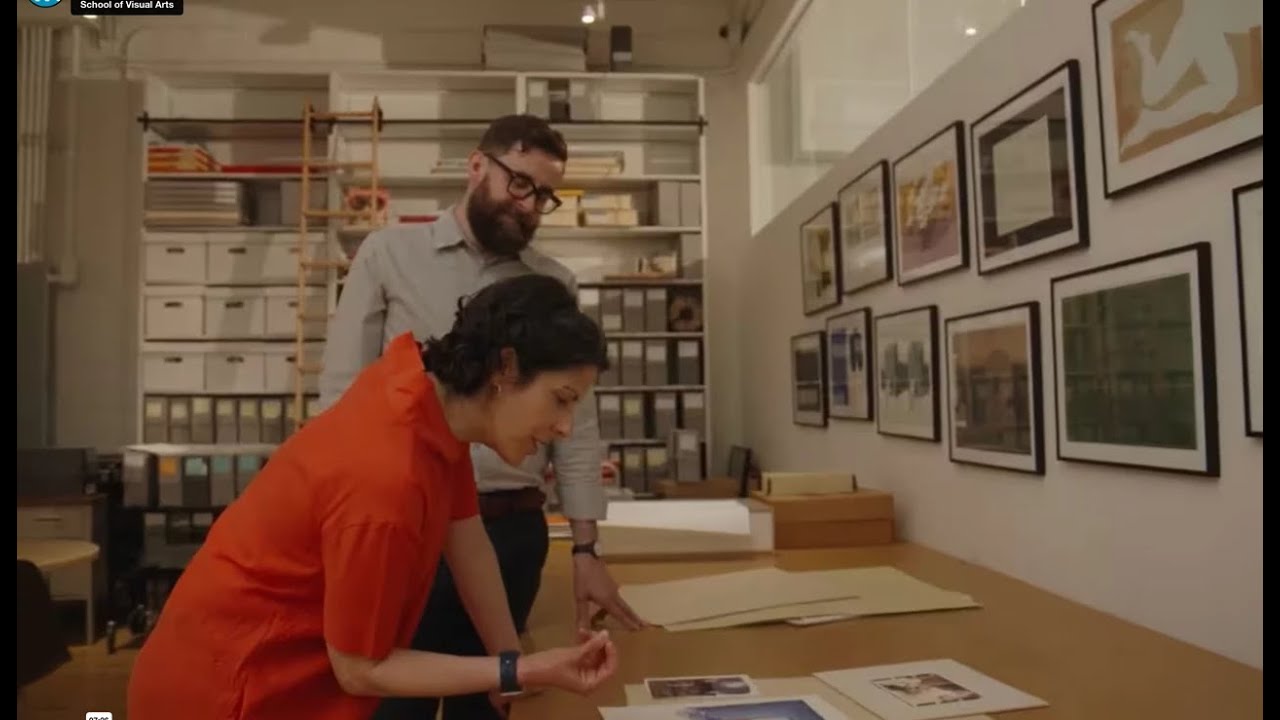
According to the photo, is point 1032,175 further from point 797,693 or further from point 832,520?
point 797,693

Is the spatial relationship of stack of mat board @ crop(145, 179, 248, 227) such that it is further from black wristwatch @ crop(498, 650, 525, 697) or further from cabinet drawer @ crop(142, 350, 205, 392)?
black wristwatch @ crop(498, 650, 525, 697)

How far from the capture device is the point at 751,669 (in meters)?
1.13

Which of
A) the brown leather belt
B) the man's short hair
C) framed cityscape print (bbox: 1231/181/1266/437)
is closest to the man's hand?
the brown leather belt

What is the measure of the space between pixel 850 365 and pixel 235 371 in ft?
8.84

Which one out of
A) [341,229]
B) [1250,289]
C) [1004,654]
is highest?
[341,229]

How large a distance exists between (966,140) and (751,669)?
3.84 ft

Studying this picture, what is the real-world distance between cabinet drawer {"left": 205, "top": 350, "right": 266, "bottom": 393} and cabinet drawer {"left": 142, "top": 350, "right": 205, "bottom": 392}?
0.04 meters

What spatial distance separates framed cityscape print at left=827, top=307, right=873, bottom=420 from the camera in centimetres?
236

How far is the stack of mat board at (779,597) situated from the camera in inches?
55.0

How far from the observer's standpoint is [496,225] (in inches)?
56.1

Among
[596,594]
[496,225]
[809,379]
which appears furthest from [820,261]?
[596,594]

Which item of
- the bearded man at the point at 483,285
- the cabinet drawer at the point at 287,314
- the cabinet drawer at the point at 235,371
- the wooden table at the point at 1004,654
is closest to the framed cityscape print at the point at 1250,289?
the wooden table at the point at 1004,654
